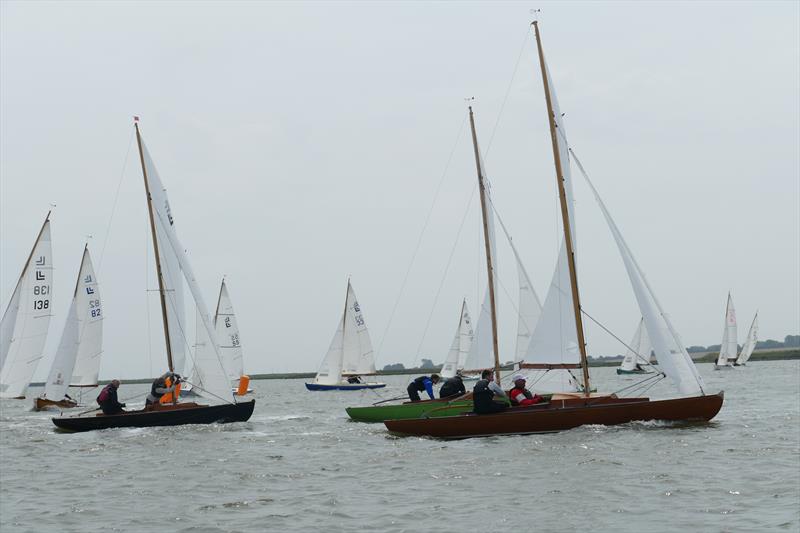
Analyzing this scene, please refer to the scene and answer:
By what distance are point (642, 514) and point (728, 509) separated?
1255 millimetres

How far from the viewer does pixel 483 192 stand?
3112 centimetres

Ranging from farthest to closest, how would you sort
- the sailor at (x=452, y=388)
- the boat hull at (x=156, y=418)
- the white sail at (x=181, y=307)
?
the white sail at (x=181, y=307), the boat hull at (x=156, y=418), the sailor at (x=452, y=388)

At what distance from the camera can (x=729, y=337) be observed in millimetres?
91375

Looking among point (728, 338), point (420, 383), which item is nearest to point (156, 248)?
point (420, 383)

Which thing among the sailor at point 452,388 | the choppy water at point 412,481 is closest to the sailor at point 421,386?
the sailor at point 452,388

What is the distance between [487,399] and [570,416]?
6.47ft

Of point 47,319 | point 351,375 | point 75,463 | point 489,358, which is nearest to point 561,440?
point 75,463

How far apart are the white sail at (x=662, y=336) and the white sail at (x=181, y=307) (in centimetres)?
1279

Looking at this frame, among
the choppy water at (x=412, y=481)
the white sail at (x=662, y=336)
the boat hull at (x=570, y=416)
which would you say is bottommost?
the choppy water at (x=412, y=481)

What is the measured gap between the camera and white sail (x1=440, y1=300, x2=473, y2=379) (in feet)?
192

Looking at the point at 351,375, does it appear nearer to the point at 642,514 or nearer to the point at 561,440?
the point at 561,440

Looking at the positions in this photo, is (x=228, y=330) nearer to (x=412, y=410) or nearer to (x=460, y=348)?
(x=460, y=348)

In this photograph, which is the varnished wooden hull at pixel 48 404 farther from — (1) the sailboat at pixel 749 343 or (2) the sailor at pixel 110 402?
(1) the sailboat at pixel 749 343

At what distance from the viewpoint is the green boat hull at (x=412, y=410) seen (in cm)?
2380
